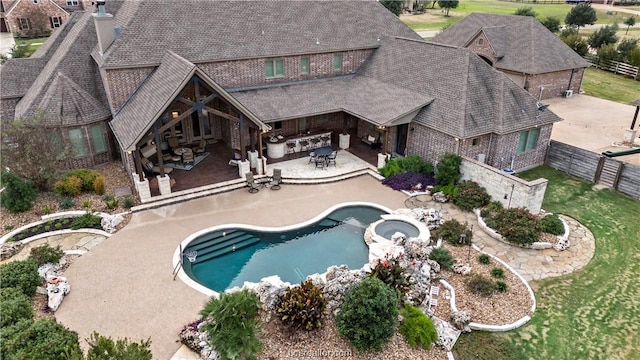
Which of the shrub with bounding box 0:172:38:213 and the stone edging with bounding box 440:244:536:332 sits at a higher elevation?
the shrub with bounding box 0:172:38:213

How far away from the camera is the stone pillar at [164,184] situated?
20.4 meters

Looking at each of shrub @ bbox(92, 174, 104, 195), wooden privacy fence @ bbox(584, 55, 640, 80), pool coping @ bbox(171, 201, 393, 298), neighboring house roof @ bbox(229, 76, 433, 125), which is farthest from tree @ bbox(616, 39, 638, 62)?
shrub @ bbox(92, 174, 104, 195)

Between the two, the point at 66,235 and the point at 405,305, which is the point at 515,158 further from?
the point at 66,235

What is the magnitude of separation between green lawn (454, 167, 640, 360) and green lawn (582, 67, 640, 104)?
2454 centimetres

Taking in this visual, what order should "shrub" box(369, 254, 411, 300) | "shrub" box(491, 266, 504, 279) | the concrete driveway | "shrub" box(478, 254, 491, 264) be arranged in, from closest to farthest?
"shrub" box(369, 254, 411, 300), "shrub" box(491, 266, 504, 279), "shrub" box(478, 254, 491, 264), the concrete driveway

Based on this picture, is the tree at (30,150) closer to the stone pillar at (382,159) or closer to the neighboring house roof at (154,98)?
the neighboring house roof at (154,98)

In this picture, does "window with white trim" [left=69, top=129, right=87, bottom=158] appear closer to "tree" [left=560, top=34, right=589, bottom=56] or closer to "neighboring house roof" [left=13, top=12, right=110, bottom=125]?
"neighboring house roof" [left=13, top=12, right=110, bottom=125]

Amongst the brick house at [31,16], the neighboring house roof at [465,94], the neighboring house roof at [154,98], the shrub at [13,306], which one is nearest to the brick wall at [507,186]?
the neighboring house roof at [465,94]

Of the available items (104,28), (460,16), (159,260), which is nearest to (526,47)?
(104,28)

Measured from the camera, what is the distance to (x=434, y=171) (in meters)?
23.0

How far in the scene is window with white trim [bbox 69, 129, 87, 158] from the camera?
22.6 m

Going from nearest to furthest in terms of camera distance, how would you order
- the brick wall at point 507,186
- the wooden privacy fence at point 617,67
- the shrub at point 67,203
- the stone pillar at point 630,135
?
the brick wall at point 507,186, the shrub at point 67,203, the stone pillar at point 630,135, the wooden privacy fence at point 617,67

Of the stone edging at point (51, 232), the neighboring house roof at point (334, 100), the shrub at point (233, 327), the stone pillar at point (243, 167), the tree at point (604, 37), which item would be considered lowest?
the stone edging at point (51, 232)

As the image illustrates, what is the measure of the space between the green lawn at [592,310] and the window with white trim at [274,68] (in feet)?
58.6
